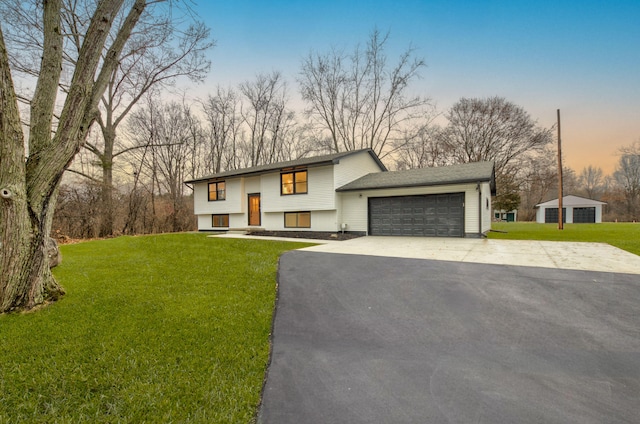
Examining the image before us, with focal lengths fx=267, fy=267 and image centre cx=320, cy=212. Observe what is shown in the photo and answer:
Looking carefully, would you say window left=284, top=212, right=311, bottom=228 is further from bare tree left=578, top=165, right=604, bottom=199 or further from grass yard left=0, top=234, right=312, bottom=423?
bare tree left=578, top=165, right=604, bottom=199

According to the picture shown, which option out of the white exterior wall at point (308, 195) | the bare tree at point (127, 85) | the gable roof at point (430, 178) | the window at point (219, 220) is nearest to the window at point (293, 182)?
the white exterior wall at point (308, 195)

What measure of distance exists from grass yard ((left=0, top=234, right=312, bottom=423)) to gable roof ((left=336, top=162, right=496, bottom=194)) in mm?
8428

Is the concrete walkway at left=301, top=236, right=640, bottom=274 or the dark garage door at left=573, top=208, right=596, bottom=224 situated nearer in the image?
the concrete walkway at left=301, top=236, right=640, bottom=274

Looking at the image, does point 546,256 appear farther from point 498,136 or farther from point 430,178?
point 498,136

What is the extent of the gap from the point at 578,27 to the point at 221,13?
49.0 ft

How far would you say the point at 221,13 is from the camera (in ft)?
32.7

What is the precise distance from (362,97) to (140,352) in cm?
2444

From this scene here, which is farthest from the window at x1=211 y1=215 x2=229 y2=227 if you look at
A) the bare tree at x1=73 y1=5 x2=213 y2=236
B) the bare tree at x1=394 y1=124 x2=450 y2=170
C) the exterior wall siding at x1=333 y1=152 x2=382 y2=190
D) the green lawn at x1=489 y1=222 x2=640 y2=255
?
the bare tree at x1=394 y1=124 x2=450 y2=170

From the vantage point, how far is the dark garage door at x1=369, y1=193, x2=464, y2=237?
36.9 ft

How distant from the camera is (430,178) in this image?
11.8m

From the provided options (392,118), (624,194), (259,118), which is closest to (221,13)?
(259,118)

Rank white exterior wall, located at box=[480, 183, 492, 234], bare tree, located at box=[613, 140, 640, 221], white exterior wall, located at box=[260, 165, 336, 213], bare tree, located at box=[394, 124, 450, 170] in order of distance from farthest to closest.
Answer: bare tree, located at box=[613, 140, 640, 221], bare tree, located at box=[394, 124, 450, 170], white exterior wall, located at box=[260, 165, 336, 213], white exterior wall, located at box=[480, 183, 492, 234]

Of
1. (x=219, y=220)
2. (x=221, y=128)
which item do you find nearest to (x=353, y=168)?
(x=219, y=220)

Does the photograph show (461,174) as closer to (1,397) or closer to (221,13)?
(221,13)
